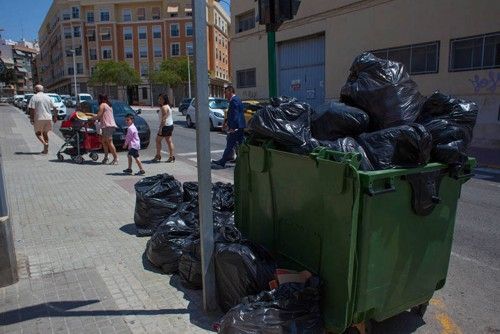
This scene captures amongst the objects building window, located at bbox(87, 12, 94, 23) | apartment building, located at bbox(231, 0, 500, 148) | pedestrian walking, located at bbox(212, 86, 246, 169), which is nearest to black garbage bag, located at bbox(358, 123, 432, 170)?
pedestrian walking, located at bbox(212, 86, 246, 169)

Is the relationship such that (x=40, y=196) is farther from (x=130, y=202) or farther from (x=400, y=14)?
(x=400, y=14)

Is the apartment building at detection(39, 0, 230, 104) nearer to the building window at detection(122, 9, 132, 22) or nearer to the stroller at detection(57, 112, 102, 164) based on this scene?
the building window at detection(122, 9, 132, 22)

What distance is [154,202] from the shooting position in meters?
5.07

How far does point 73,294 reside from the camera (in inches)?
147

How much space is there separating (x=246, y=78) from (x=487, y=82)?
14909 millimetres

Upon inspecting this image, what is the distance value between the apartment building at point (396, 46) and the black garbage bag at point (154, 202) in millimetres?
10880

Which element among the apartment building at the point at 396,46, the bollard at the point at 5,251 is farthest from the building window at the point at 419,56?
the bollard at the point at 5,251

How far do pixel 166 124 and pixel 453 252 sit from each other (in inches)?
299

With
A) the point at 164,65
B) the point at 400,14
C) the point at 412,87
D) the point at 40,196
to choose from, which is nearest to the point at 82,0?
the point at 164,65

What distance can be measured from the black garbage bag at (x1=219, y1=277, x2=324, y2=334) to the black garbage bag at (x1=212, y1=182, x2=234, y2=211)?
2.16 m

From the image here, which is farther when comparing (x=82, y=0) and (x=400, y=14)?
(x=82, y=0)

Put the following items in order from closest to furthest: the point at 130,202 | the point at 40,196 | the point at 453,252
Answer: the point at 453,252 < the point at 130,202 < the point at 40,196

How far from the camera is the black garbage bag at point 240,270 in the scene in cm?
316

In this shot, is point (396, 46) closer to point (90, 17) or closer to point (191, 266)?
point (191, 266)
